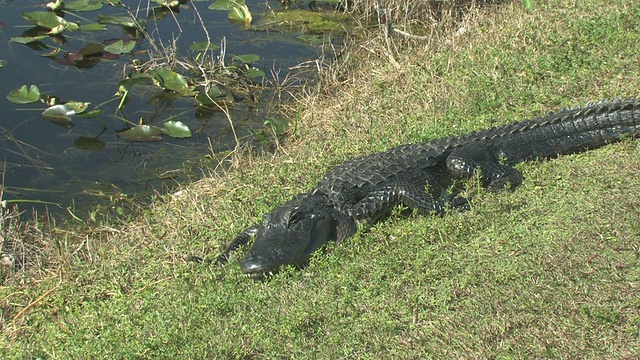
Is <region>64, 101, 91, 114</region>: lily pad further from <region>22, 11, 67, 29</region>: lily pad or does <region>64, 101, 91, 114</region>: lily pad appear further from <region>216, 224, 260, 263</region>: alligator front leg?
<region>216, 224, 260, 263</region>: alligator front leg

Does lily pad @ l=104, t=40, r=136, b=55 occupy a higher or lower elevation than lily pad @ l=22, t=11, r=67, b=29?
higher

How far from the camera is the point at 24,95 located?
788 centimetres

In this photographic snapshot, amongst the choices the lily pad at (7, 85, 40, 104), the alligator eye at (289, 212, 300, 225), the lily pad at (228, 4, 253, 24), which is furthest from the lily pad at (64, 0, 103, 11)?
the alligator eye at (289, 212, 300, 225)

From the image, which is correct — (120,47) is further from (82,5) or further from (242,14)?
(242,14)

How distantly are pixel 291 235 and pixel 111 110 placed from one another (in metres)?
3.97

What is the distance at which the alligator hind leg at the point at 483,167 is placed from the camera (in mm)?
5324

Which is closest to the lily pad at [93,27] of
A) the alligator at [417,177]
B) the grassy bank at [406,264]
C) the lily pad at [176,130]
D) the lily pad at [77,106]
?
the lily pad at [77,106]

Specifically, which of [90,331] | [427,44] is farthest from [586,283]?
[427,44]

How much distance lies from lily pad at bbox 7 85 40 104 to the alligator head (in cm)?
375

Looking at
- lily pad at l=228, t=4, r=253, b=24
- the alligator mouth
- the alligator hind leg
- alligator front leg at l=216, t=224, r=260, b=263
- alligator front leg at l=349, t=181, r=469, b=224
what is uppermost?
the alligator hind leg

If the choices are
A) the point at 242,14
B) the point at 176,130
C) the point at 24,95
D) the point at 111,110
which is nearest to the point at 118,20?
the point at 242,14

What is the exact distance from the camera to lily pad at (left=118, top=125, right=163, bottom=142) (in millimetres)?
7680

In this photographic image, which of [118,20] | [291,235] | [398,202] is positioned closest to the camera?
[291,235]

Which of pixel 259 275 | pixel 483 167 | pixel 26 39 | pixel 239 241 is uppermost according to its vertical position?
pixel 483 167
